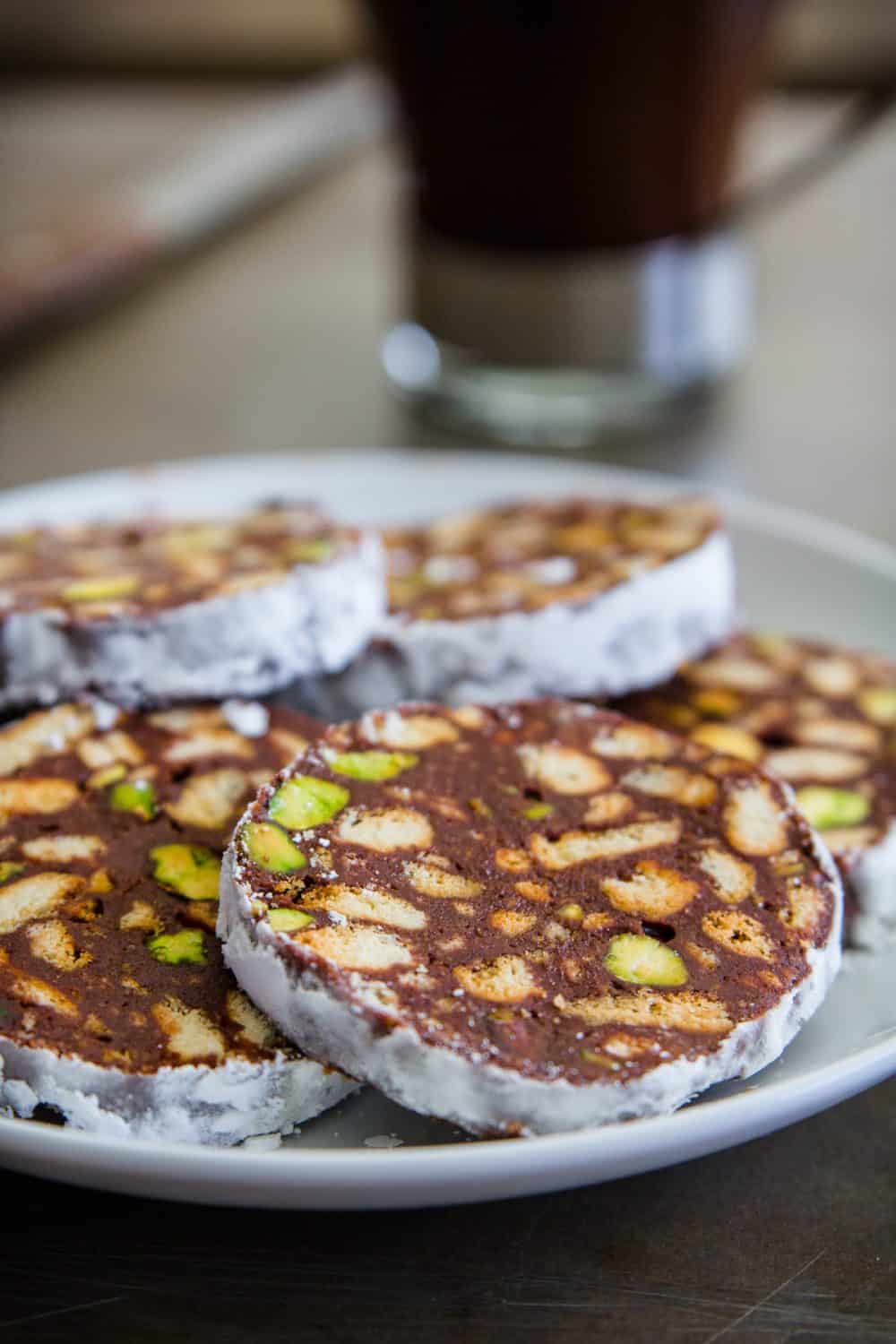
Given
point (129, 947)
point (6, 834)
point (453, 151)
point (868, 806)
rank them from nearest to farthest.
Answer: point (129, 947), point (6, 834), point (868, 806), point (453, 151)

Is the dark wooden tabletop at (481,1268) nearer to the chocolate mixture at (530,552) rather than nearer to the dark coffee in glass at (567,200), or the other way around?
the chocolate mixture at (530,552)

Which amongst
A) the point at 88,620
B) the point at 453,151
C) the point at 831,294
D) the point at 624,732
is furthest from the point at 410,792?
the point at 831,294

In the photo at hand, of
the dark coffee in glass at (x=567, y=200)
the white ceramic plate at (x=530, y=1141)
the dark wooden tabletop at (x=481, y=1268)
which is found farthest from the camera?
the dark coffee in glass at (x=567, y=200)

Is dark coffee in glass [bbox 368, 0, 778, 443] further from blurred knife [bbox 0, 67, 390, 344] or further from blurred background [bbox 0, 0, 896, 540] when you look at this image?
blurred knife [bbox 0, 67, 390, 344]

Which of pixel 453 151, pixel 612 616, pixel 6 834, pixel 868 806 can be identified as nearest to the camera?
pixel 6 834

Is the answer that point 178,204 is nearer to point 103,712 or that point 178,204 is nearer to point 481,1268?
point 103,712

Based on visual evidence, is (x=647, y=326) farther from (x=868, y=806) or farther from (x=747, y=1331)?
(x=747, y=1331)

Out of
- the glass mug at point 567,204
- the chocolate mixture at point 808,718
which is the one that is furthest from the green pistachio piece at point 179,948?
the glass mug at point 567,204
